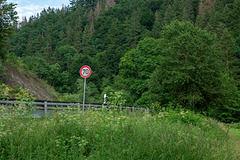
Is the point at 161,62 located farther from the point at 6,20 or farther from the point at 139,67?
the point at 6,20

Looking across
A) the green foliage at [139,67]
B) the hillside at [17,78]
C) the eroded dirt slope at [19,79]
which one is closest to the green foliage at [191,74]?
the green foliage at [139,67]

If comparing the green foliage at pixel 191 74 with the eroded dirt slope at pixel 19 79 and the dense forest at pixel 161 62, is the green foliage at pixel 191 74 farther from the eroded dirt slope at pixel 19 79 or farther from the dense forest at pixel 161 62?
the eroded dirt slope at pixel 19 79

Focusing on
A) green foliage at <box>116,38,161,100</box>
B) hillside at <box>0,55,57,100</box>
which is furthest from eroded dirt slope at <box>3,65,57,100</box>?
green foliage at <box>116,38,161,100</box>

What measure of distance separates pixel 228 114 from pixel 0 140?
4473 cm

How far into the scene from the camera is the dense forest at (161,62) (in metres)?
26.9

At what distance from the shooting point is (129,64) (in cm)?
3841

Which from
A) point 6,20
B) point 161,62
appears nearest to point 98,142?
point 6,20

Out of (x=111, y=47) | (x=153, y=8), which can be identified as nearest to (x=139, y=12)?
(x=153, y=8)

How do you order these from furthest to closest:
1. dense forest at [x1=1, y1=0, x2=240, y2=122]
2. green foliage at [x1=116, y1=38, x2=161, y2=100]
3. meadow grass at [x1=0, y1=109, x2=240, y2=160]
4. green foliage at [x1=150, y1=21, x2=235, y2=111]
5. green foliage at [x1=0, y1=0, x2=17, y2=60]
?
green foliage at [x1=116, y1=38, x2=161, y2=100] < dense forest at [x1=1, y1=0, x2=240, y2=122] < green foliage at [x1=150, y1=21, x2=235, y2=111] < green foliage at [x1=0, y1=0, x2=17, y2=60] < meadow grass at [x1=0, y1=109, x2=240, y2=160]

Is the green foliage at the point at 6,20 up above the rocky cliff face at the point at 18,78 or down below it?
above

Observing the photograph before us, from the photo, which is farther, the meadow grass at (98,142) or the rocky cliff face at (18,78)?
the rocky cliff face at (18,78)

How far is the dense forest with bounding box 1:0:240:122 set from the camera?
2686 centimetres

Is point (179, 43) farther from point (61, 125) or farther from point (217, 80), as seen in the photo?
→ point (61, 125)

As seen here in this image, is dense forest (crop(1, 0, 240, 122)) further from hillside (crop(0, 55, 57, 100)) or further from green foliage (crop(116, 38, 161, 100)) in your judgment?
hillside (crop(0, 55, 57, 100))
